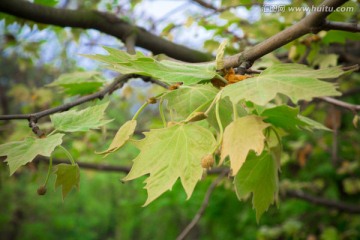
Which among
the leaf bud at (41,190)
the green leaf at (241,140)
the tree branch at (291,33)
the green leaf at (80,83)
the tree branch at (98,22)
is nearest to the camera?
the green leaf at (241,140)

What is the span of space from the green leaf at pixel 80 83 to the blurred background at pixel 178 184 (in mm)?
239

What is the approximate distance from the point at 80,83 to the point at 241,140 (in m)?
0.78

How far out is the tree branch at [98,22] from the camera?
1.35 m

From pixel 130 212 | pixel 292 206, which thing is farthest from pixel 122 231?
pixel 292 206

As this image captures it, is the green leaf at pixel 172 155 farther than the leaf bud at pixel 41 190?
No

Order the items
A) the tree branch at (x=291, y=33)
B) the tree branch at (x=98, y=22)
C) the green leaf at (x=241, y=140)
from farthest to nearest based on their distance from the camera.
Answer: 1. the tree branch at (x=98, y=22)
2. the tree branch at (x=291, y=33)
3. the green leaf at (x=241, y=140)

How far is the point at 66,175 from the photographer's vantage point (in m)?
0.82

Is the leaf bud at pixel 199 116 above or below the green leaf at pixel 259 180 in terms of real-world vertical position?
above

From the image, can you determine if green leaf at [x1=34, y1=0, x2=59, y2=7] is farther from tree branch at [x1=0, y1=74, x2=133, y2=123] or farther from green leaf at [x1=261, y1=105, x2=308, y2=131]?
green leaf at [x1=261, y1=105, x2=308, y2=131]

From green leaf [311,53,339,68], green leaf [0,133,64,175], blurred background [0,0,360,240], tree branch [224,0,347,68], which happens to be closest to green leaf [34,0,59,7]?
blurred background [0,0,360,240]

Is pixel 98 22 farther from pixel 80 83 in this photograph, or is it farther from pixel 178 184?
pixel 178 184

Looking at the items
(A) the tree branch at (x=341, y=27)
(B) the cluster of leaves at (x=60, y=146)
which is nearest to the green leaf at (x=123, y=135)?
(B) the cluster of leaves at (x=60, y=146)

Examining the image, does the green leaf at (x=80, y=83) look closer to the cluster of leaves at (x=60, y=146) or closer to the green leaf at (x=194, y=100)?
the cluster of leaves at (x=60, y=146)

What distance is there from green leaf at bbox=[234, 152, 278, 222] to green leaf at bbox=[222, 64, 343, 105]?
19cm
